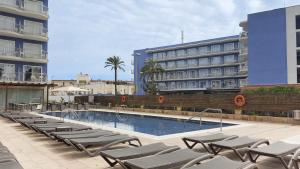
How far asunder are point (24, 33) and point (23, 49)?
Answer: 189cm

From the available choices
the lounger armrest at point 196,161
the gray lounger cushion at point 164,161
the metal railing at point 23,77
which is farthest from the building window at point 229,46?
the lounger armrest at point 196,161

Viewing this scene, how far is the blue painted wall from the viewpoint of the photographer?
41438 mm

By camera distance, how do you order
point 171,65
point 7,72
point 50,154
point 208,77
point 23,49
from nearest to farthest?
point 50,154
point 7,72
point 23,49
point 208,77
point 171,65

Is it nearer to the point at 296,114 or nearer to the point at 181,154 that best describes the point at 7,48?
the point at 296,114

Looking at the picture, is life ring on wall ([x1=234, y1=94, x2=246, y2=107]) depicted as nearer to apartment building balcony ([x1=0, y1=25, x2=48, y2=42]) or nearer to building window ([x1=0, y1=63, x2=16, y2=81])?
building window ([x1=0, y1=63, x2=16, y2=81])

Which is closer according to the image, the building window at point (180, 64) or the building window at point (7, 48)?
the building window at point (7, 48)

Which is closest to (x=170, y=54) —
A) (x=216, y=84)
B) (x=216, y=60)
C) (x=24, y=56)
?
(x=216, y=60)

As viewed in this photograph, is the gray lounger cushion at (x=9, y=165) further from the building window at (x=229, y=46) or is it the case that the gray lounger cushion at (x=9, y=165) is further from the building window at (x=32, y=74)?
the building window at (x=229, y=46)

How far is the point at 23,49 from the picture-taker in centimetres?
3600

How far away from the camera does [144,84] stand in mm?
73062

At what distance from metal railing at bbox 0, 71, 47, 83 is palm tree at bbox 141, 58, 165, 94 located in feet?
111

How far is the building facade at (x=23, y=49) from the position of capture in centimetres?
3397

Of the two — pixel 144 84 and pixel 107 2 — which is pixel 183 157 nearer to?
pixel 107 2

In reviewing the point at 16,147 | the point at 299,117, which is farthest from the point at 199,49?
the point at 16,147
